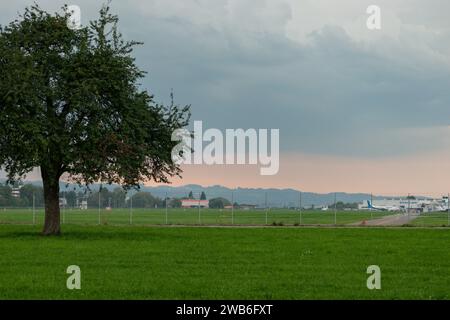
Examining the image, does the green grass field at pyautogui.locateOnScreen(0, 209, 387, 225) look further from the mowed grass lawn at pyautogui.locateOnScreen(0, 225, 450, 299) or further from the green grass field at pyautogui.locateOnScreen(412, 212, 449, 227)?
the mowed grass lawn at pyautogui.locateOnScreen(0, 225, 450, 299)

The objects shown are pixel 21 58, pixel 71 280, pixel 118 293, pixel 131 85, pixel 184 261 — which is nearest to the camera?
pixel 118 293

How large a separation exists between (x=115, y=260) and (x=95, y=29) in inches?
749

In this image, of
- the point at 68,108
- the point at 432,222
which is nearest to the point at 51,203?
the point at 68,108

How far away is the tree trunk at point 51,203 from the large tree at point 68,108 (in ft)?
0.17

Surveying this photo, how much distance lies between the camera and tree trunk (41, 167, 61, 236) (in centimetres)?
3862

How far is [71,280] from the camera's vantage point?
687 inches

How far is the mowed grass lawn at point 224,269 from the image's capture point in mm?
16047

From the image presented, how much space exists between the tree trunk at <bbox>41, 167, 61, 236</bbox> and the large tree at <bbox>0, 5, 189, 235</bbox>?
51mm

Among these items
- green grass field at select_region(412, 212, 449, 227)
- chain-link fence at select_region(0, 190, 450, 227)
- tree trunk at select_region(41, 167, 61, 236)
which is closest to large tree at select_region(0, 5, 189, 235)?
tree trunk at select_region(41, 167, 61, 236)

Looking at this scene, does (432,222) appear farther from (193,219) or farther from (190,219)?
(190,219)
